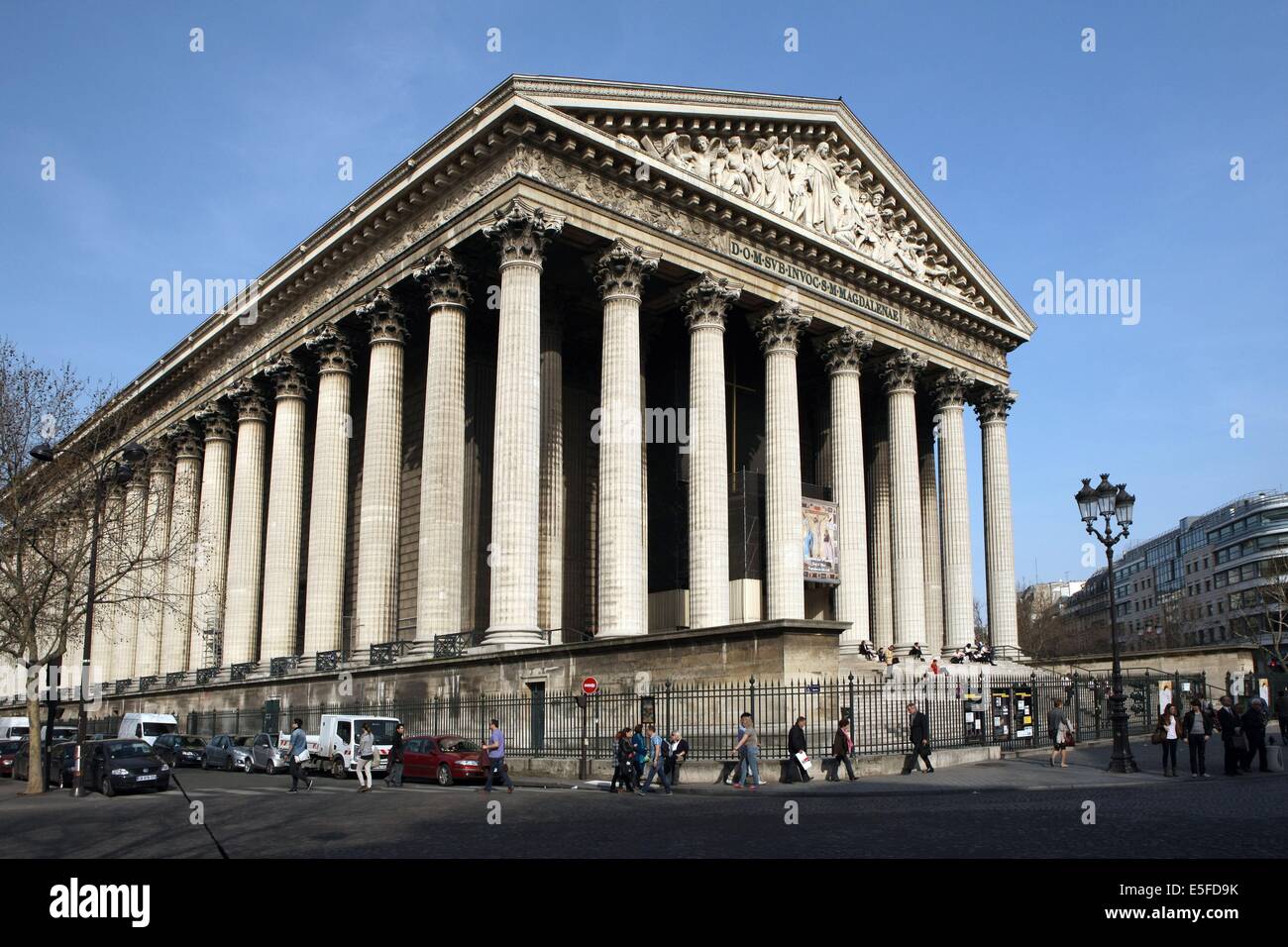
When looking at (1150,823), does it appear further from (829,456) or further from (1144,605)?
(1144,605)

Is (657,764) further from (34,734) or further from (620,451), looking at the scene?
(34,734)

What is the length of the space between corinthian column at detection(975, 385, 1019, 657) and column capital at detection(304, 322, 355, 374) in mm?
25961

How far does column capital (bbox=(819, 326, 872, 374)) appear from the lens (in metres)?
41.7

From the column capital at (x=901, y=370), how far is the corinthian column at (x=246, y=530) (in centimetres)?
2499

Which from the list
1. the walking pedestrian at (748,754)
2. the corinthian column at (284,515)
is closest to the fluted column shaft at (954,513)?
the walking pedestrian at (748,754)

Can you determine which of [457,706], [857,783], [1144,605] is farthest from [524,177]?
[1144,605]

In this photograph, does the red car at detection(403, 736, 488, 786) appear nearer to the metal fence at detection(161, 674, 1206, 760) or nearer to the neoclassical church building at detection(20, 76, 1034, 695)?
the metal fence at detection(161, 674, 1206, 760)

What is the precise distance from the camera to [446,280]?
34.9 m

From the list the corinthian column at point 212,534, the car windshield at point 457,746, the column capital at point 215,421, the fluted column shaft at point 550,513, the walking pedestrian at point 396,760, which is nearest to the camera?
the walking pedestrian at point 396,760

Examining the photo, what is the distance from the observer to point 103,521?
106ft

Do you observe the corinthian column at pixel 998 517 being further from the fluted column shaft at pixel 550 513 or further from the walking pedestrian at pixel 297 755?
the walking pedestrian at pixel 297 755

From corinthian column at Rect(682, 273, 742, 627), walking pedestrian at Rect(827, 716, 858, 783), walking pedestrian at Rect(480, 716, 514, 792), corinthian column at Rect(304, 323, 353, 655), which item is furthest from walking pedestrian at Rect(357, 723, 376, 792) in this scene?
corinthian column at Rect(304, 323, 353, 655)

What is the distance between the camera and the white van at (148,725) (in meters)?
40.1

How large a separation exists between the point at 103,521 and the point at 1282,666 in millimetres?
52133
